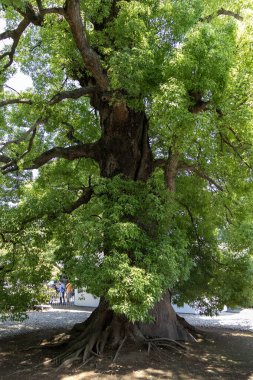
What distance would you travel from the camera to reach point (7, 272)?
377 inches

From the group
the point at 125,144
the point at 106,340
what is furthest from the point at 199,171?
the point at 106,340

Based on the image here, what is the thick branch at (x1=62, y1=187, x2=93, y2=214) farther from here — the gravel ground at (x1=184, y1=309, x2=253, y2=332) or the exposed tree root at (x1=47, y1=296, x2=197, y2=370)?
the gravel ground at (x1=184, y1=309, x2=253, y2=332)

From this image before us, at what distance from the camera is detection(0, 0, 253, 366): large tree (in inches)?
261

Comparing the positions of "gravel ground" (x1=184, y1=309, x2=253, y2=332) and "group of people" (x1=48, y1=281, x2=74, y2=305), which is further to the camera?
"group of people" (x1=48, y1=281, x2=74, y2=305)

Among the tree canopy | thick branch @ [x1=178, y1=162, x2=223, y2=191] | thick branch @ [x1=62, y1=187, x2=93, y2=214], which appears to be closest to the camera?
Result: the tree canopy

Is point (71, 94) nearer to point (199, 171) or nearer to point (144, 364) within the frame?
point (199, 171)

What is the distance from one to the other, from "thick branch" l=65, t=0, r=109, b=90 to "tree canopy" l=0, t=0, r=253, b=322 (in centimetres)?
3

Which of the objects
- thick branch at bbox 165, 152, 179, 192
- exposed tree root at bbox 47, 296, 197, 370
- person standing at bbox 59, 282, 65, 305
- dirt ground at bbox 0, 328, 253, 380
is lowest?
dirt ground at bbox 0, 328, 253, 380

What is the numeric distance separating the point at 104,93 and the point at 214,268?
5924 mm

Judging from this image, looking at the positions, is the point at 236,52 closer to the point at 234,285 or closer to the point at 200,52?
the point at 200,52

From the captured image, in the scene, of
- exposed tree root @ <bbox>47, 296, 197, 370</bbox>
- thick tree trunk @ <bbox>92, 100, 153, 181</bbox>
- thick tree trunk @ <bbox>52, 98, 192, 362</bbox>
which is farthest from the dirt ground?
thick tree trunk @ <bbox>92, 100, 153, 181</bbox>

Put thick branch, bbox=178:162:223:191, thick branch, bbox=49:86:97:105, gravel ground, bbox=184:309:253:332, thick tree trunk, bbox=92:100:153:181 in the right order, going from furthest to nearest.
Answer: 1. gravel ground, bbox=184:309:253:332
2. thick branch, bbox=178:162:223:191
3. thick tree trunk, bbox=92:100:153:181
4. thick branch, bbox=49:86:97:105

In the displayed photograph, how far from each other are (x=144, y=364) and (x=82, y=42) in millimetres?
6789

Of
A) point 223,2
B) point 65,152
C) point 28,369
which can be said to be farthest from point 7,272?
point 223,2
